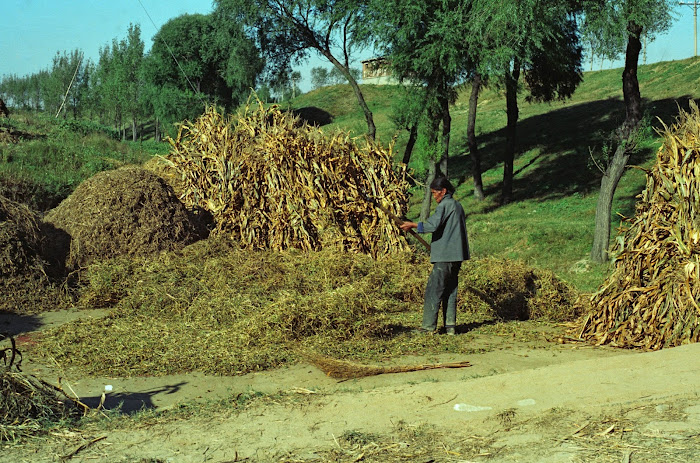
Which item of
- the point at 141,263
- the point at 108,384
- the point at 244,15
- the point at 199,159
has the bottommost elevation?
the point at 108,384

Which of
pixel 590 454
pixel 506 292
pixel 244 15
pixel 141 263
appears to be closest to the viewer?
pixel 590 454

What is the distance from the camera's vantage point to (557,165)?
100 ft

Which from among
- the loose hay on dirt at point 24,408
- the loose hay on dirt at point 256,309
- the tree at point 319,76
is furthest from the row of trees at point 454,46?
the tree at point 319,76

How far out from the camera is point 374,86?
61.0m

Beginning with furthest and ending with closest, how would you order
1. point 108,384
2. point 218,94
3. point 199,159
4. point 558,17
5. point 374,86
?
point 374,86, point 218,94, point 558,17, point 199,159, point 108,384

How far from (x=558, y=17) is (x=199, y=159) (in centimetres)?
875

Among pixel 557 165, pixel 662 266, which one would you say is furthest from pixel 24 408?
pixel 557 165

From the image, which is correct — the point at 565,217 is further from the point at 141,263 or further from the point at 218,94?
the point at 218,94

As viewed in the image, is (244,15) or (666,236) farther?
(244,15)

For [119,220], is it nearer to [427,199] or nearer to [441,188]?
[441,188]

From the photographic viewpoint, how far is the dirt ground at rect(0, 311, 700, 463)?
4340 mm

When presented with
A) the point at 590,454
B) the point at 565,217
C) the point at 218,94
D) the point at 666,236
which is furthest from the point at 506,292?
the point at 218,94

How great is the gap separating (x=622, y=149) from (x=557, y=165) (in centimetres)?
1534

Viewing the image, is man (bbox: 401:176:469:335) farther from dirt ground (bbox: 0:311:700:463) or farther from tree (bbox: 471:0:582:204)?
tree (bbox: 471:0:582:204)
